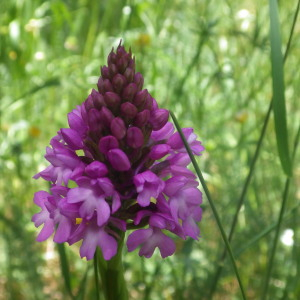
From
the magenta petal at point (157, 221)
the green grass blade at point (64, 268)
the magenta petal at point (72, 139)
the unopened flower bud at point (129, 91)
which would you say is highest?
the unopened flower bud at point (129, 91)

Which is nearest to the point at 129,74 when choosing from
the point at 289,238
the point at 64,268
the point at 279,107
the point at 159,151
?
the point at 159,151

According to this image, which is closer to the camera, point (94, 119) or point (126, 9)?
point (94, 119)

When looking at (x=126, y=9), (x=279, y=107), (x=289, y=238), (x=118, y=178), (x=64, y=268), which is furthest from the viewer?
(x=126, y=9)

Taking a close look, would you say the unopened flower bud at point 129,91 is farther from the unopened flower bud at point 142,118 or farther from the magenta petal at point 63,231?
the magenta petal at point 63,231

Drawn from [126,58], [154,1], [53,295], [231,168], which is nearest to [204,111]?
[231,168]

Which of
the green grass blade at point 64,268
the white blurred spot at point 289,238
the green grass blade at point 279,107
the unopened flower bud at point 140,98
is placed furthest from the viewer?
the white blurred spot at point 289,238

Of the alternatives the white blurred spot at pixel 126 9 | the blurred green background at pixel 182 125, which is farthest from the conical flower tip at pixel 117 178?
the white blurred spot at pixel 126 9

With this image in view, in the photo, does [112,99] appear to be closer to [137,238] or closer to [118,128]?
[118,128]
